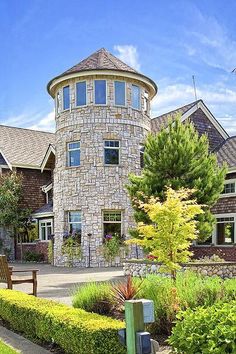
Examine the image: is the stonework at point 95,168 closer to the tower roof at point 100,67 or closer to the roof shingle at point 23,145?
the tower roof at point 100,67

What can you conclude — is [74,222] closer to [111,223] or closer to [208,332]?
[111,223]

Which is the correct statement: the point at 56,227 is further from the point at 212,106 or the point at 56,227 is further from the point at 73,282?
the point at 212,106

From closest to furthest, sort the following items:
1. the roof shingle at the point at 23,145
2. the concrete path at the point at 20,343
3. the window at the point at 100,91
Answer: the concrete path at the point at 20,343
the window at the point at 100,91
the roof shingle at the point at 23,145

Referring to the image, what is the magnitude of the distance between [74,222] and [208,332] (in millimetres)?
20333

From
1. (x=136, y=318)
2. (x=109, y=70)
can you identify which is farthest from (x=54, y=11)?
(x=109, y=70)

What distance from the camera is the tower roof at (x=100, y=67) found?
80.8 ft

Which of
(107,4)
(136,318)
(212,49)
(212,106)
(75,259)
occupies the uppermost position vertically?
(212,106)

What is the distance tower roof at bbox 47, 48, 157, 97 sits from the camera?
2464 cm

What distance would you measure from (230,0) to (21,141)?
27190mm

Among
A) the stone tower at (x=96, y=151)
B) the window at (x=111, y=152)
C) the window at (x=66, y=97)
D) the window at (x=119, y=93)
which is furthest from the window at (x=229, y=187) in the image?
the window at (x=66, y=97)

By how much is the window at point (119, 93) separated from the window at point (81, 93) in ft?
5.61

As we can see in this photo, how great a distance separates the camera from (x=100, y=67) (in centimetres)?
2461

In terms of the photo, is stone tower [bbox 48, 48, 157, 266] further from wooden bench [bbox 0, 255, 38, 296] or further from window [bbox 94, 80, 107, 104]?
wooden bench [bbox 0, 255, 38, 296]

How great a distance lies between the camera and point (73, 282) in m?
16.1
